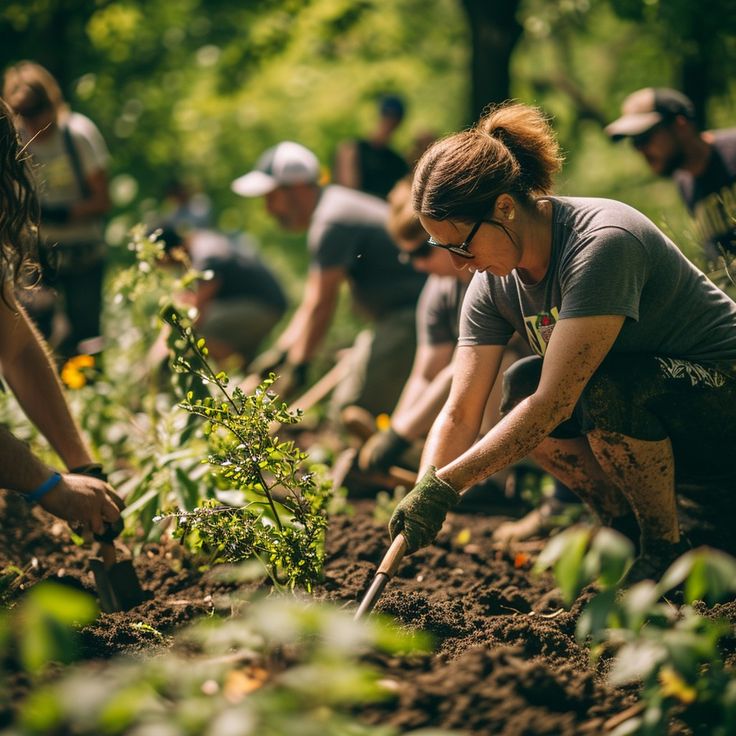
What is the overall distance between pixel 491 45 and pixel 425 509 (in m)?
3.74

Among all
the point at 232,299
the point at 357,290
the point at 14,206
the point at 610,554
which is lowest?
the point at 232,299

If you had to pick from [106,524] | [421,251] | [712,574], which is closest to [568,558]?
[712,574]

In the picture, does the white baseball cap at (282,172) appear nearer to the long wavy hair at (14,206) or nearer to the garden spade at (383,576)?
the long wavy hair at (14,206)

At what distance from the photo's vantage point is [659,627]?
6.03 ft

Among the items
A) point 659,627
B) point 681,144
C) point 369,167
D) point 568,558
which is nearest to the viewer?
point 568,558

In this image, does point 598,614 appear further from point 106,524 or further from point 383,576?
point 106,524

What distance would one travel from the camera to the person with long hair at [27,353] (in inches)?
103

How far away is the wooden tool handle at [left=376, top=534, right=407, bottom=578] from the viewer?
2.37 m

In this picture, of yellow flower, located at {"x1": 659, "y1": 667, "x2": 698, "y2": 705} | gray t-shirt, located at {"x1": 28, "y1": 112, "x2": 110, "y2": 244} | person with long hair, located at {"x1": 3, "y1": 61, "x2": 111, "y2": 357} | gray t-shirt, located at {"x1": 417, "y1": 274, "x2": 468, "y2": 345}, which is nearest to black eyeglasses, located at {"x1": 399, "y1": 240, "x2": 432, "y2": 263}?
gray t-shirt, located at {"x1": 417, "y1": 274, "x2": 468, "y2": 345}

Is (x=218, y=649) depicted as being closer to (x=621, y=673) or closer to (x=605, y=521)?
(x=621, y=673)

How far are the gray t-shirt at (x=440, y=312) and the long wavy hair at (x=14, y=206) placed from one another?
1810mm

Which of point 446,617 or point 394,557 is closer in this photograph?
point 394,557

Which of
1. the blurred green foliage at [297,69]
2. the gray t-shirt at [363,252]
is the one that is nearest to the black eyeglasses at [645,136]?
the blurred green foliage at [297,69]

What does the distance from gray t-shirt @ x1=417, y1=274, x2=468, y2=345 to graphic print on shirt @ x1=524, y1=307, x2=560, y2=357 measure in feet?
4.15
